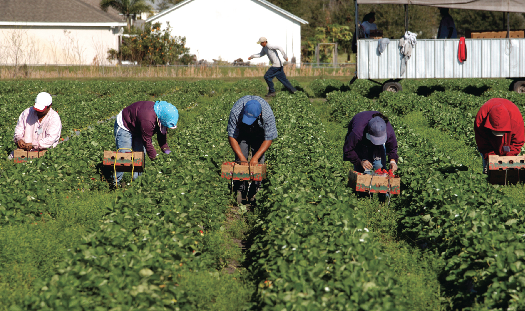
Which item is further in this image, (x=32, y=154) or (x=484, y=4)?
(x=484, y=4)

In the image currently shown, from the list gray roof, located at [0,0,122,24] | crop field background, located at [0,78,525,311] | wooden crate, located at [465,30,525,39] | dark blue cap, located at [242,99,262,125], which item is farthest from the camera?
gray roof, located at [0,0,122,24]

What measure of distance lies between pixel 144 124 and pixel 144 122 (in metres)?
0.03

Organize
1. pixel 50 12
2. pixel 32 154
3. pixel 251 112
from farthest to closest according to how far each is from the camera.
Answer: pixel 50 12
pixel 32 154
pixel 251 112

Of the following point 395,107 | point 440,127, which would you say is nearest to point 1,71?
point 395,107

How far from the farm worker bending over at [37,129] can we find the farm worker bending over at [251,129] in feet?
10.7

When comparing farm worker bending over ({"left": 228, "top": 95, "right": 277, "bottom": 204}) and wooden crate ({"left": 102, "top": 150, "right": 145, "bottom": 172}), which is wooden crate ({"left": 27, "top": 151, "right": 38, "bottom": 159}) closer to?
wooden crate ({"left": 102, "top": 150, "right": 145, "bottom": 172})

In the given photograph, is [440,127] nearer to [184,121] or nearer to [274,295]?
[184,121]

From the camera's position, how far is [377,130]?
6.57 m

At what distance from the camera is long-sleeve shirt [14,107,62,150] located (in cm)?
841

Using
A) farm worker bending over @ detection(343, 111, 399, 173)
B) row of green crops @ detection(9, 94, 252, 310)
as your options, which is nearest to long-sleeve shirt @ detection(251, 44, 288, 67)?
row of green crops @ detection(9, 94, 252, 310)

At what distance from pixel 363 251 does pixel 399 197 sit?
9.39 feet

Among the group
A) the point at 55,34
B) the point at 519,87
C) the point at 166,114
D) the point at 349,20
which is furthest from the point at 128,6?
the point at 166,114

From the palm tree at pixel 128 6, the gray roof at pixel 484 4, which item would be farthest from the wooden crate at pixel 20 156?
the palm tree at pixel 128 6

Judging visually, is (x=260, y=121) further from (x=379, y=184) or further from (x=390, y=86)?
(x=390, y=86)
